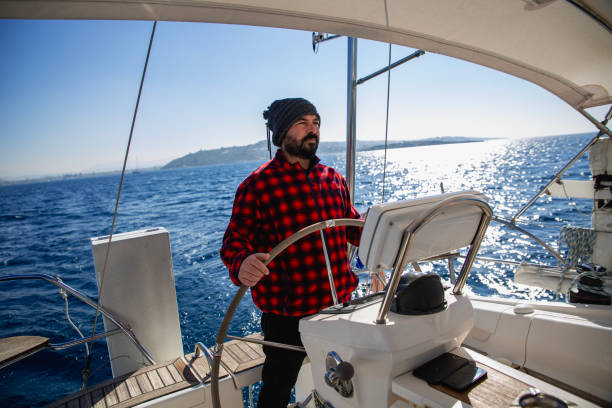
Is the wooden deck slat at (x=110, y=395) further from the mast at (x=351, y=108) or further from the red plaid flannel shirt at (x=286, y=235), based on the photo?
the mast at (x=351, y=108)

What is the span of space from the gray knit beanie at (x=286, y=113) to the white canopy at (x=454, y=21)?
0.32 metres

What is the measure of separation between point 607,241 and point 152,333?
3098 mm

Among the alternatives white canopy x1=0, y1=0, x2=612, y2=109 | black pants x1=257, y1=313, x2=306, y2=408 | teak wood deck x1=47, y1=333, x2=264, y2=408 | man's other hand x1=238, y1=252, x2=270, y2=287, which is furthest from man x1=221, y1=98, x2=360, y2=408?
teak wood deck x1=47, y1=333, x2=264, y2=408

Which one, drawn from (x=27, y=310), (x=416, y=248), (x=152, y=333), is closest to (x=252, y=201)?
(x=416, y=248)

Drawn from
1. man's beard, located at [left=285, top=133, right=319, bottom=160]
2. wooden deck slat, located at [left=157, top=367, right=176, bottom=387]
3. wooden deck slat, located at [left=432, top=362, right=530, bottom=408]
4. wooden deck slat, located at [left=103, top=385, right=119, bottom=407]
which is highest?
man's beard, located at [left=285, top=133, right=319, bottom=160]

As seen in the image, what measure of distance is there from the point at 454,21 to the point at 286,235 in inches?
50.7

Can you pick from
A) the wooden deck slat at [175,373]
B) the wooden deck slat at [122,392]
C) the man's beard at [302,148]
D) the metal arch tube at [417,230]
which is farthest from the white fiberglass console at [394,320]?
the wooden deck slat at [122,392]

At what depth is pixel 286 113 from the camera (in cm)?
139

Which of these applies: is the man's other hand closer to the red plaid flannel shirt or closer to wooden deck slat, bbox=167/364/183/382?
the red plaid flannel shirt

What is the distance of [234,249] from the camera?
122 cm

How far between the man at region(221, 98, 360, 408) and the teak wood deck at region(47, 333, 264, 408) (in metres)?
0.48

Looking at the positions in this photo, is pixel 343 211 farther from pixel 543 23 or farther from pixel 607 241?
pixel 607 241

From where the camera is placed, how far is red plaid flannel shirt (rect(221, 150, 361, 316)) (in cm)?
130

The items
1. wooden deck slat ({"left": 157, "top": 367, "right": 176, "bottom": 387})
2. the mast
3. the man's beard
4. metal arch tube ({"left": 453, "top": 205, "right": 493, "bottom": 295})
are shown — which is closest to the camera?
metal arch tube ({"left": 453, "top": 205, "right": 493, "bottom": 295})
